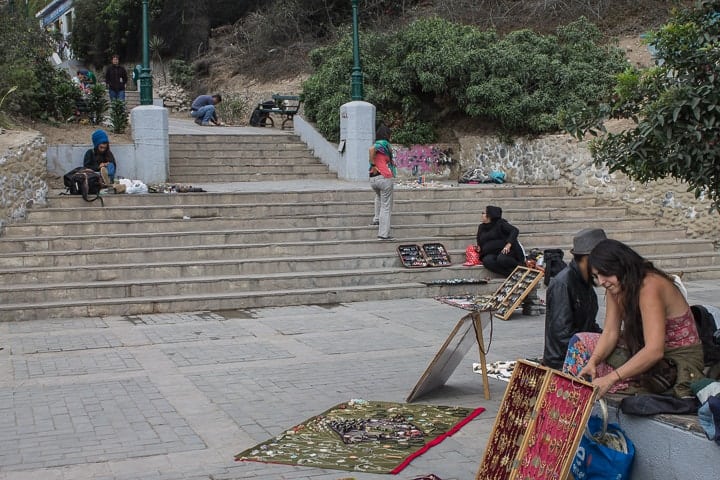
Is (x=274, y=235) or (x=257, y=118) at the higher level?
(x=257, y=118)

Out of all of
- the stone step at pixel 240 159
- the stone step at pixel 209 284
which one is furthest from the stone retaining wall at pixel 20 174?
the stone step at pixel 240 159

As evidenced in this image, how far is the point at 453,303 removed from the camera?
11.6 meters

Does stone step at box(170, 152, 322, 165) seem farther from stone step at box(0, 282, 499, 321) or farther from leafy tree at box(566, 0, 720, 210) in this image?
leafy tree at box(566, 0, 720, 210)

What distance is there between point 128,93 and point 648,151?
2551 cm

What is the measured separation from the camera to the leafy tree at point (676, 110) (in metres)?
5.10

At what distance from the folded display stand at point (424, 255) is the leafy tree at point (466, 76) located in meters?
5.91

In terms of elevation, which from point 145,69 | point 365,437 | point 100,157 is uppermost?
point 145,69

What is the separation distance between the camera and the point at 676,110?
16.6ft

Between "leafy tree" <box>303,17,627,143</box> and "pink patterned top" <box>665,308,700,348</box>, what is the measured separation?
13.1 m

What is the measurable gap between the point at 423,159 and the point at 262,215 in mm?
6435

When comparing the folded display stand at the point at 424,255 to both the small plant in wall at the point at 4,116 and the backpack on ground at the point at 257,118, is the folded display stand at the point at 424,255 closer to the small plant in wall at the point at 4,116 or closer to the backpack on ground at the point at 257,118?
the small plant in wall at the point at 4,116

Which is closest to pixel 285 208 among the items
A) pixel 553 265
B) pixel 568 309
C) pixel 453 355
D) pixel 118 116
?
pixel 118 116

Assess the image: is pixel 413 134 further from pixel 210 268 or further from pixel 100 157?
pixel 210 268

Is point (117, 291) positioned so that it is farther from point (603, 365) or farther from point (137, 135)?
point (603, 365)
